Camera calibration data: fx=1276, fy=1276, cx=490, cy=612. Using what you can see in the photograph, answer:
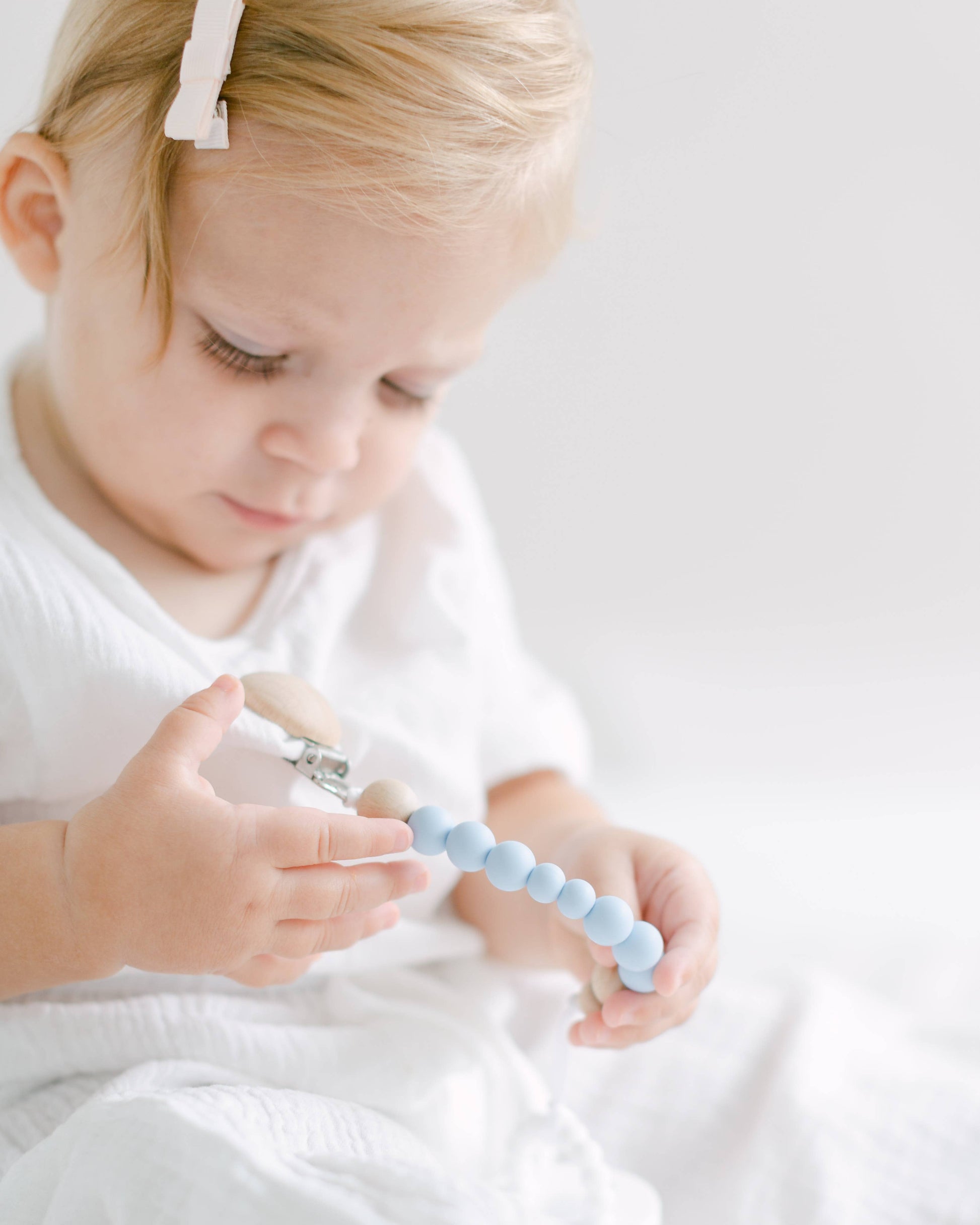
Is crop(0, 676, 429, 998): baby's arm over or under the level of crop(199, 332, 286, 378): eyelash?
under

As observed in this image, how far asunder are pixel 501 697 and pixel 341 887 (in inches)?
16.3

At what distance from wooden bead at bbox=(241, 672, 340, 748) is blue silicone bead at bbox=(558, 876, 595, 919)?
180 mm

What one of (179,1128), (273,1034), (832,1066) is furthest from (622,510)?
(179,1128)

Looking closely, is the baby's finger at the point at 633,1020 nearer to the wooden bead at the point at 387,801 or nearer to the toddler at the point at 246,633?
the toddler at the point at 246,633

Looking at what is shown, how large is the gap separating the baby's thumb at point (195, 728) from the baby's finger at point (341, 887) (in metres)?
0.07

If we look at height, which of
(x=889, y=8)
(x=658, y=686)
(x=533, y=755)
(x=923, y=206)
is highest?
(x=889, y=8)

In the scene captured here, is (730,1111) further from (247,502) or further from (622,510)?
(622,510)

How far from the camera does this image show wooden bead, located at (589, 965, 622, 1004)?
74 centimetres

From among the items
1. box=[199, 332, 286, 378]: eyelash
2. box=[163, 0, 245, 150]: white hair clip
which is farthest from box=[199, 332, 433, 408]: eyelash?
box=[163, 0, 245, 150]: white hair clip

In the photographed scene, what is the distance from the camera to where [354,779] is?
0.85 metres

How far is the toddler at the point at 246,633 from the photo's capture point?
0.61 metres

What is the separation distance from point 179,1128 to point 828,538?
3.26 ft

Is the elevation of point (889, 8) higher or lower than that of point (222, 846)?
higher

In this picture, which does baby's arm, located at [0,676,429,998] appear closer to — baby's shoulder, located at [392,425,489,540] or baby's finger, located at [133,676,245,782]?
baby's finger, located at [133,676,245,782]
